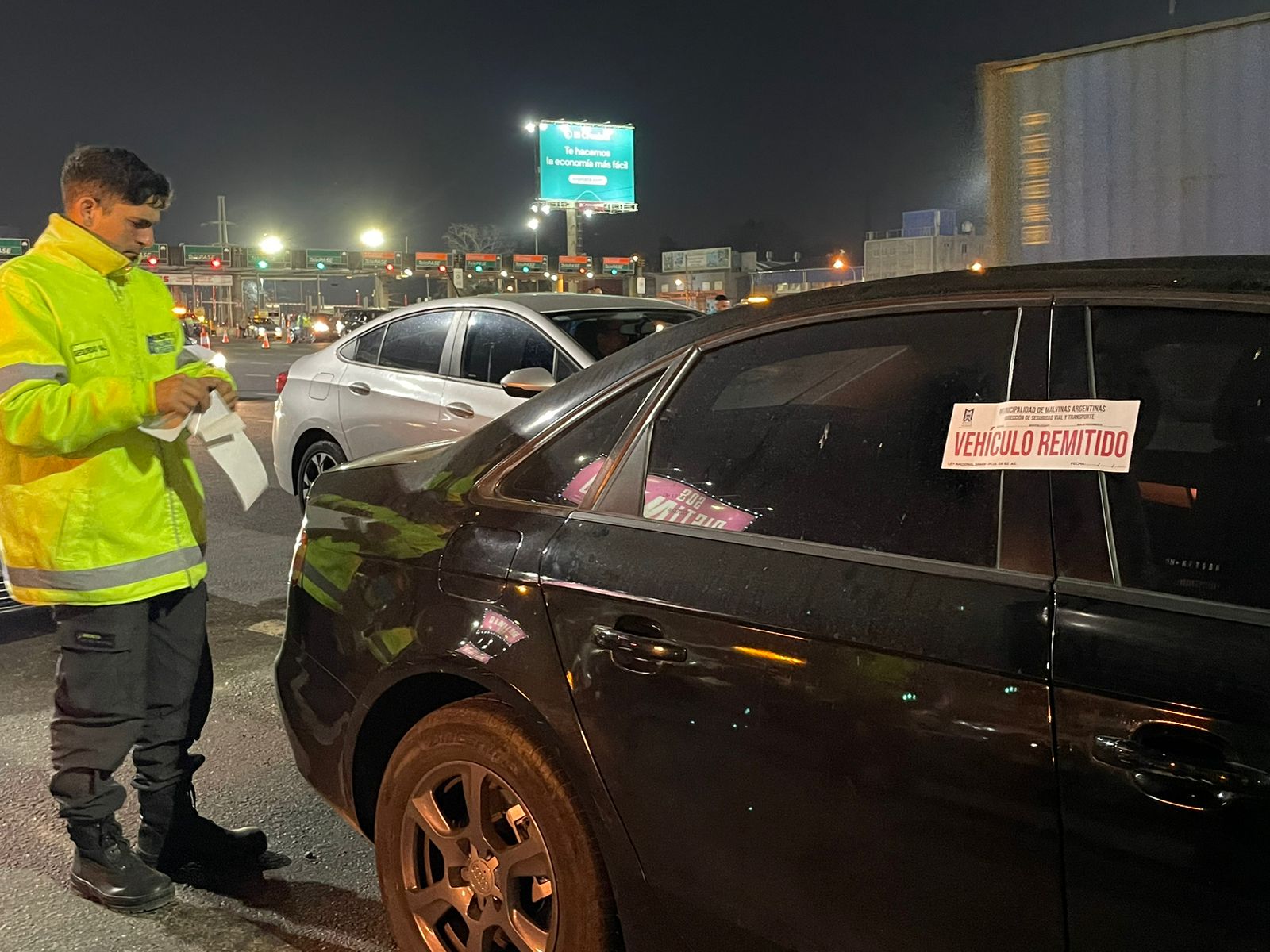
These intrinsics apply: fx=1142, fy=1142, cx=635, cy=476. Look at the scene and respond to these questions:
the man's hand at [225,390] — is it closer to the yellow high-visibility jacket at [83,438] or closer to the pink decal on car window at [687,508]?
the yellow high-visibility jacket at [83,438]

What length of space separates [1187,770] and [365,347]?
263 inches

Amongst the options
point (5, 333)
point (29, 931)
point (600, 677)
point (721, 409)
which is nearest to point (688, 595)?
point (600, 677)

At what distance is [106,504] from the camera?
2955mm

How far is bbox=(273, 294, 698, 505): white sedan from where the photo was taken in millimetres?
6438

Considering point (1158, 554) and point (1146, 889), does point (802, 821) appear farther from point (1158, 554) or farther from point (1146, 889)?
point (1158, 554)

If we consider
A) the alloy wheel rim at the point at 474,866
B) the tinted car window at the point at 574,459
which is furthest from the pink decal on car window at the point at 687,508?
the alloy wheel rim at the point at 474,866

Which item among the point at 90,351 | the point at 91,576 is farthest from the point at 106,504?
the point at 90,351

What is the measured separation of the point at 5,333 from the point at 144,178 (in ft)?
1.84

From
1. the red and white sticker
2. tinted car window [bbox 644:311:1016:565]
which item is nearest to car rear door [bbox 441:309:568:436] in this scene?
tinted car window [bbox 644:311:1016:565]

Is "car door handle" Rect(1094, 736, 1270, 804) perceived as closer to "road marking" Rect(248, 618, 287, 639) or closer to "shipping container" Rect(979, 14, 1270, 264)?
"road marking" Rect(248, 618, 287, 639)

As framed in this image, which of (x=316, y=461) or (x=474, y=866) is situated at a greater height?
(x=316, y=461)

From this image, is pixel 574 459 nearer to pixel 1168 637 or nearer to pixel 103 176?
pixel 1168 637

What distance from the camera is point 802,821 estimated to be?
6.28 ft

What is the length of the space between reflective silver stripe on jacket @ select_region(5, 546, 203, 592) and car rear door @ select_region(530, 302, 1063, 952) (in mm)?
1286
